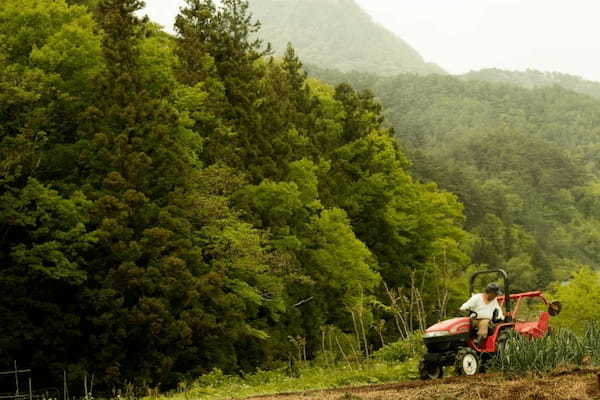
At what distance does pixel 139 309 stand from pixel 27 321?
3509 millimetres

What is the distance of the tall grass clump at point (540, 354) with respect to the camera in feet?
37.3

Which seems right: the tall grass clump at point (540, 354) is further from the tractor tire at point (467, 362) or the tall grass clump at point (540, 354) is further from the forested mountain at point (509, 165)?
the forested mountain at point (509, 165)

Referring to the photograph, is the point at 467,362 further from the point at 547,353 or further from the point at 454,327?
the point at 547,353

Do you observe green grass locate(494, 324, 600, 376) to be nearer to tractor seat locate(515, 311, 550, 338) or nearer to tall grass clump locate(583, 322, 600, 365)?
tall grass clump locate(583, 322, 600, 365)

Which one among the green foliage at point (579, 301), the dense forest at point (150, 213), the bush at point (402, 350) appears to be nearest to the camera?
the bush at point (402, 350)

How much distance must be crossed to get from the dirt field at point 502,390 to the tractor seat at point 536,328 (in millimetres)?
1806

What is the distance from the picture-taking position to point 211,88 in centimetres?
3706

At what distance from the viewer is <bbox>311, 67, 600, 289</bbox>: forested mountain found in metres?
97.3

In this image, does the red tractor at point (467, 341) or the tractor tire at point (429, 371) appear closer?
the red tractor at point (467, 341)

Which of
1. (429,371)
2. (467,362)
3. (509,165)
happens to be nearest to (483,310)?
(467,362)

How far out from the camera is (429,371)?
43.3 feet

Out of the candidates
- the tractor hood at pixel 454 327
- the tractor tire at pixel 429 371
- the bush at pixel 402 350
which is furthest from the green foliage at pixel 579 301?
the tractor hood at pixel 454 327

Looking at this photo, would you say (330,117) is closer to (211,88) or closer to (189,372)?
(211,88)

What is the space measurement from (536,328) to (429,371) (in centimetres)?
186
